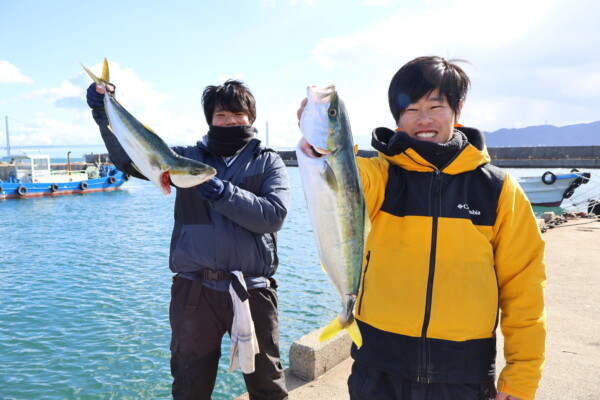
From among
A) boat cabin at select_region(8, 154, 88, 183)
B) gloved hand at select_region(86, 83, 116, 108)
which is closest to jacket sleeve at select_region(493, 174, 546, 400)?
gloved hand at select_region(86, 83, 116, 108)

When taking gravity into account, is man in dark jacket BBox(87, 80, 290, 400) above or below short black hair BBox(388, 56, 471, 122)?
below

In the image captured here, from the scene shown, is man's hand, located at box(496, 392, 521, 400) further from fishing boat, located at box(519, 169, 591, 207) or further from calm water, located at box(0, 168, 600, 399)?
fishing boat, located at box(519, 169, 591, 207)

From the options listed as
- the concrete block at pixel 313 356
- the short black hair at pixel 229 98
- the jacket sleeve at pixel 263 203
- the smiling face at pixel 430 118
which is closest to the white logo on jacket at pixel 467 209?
the smiling face at pixel 430 118

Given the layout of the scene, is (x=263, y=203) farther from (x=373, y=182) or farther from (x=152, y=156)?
(x=373, y=182)

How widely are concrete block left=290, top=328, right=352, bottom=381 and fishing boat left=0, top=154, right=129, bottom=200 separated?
34348 millimetres

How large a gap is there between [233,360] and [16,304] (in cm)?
1025

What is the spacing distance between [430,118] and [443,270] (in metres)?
0.83

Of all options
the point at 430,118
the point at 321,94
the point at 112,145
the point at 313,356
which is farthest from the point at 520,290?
the point at 112,145

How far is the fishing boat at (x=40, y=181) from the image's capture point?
1270 inches

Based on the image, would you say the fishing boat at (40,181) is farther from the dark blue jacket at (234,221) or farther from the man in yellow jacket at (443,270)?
the man in yellow jacket at (443,270)

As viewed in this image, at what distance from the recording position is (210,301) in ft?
9.91

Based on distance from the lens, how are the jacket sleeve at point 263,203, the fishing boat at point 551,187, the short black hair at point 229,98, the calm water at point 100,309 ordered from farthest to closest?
the fishing boat at point 551,187 → the calm water at point 100,309 → the short black hair at point 229,98 → the jacket sleeve at point 263,203

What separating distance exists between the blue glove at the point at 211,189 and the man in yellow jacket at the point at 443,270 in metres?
1.00

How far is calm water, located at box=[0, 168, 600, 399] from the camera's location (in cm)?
686
